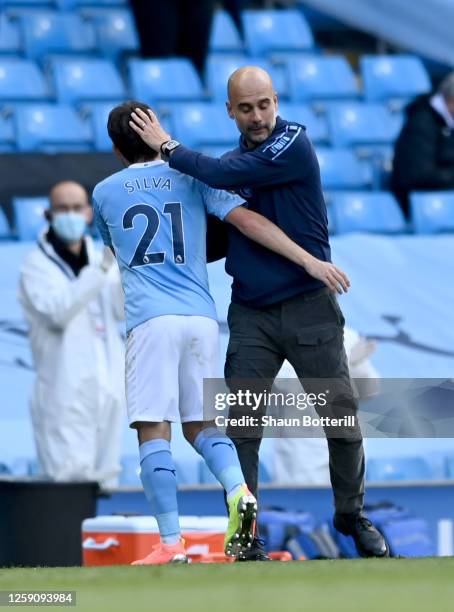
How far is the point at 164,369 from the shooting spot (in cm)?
582

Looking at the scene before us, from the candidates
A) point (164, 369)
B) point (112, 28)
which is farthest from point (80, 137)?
point (164, 369)

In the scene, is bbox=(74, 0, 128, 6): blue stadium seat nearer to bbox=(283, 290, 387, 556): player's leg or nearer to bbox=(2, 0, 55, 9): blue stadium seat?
bbox=(2, 0, 55, 9): blue stadium seat

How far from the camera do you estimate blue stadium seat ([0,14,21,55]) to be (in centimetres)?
1350

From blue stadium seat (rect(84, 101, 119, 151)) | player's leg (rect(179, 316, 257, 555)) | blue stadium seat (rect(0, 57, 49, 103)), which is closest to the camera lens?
player's leg (rect(179, 316, 257, 555))

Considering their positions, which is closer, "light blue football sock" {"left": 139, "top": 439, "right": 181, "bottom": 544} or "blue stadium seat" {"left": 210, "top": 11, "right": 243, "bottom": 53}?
"light blue football sock" {"left": 139, "top": 439, "right": 181, "bottom": 544}

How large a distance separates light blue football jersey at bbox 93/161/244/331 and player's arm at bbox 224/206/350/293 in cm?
7

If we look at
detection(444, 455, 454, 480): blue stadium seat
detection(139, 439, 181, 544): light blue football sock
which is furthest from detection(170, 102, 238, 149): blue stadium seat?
detection(139, 439, 181, 544): light blue football sock

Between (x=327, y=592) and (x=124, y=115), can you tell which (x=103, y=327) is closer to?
(x=124, y=115)

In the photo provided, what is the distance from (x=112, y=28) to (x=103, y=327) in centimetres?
474

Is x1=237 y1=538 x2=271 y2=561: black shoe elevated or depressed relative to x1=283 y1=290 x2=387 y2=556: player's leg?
depressed

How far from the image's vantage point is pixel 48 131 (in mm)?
12516

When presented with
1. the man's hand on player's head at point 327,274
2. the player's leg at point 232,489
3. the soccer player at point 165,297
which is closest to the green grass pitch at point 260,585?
the player's leg at point 232,489

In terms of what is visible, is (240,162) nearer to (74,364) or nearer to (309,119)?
(74,364)

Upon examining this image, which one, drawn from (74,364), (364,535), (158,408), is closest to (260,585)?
(158,408)
